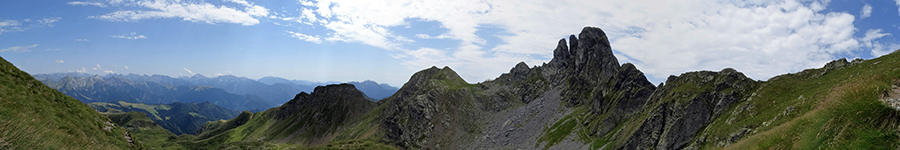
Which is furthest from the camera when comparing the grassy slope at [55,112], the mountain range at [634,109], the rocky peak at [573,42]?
the rocky peak at [573,42]

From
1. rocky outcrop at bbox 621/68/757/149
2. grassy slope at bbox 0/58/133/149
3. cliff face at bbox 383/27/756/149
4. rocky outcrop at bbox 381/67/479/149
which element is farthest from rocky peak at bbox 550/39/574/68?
grassy slope at bbox 0/58/133/149

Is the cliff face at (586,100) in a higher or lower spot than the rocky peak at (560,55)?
lower

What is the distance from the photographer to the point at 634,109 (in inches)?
3713

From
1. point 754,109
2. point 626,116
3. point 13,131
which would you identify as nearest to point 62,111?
point 13,131

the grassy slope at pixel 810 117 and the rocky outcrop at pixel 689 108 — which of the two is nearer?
the grassy slope at pixel 810 117

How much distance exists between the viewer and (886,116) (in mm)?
10359

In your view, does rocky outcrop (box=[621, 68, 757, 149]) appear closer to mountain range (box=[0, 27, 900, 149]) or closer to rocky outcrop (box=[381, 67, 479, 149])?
mountain range (box=[0, 27, 900, 149])

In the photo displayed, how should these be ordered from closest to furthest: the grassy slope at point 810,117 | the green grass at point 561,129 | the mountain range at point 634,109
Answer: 1. the grassy slope at point 810,117
2. the mountain range at point 634,109
3. the green grass at point 561,129

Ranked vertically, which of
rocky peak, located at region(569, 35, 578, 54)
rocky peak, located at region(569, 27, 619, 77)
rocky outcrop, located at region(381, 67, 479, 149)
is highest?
rocky peak, located at region(569, 35, 578, 54)

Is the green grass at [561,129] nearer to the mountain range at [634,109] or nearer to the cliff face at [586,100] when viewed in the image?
the mountain range at [634,109]

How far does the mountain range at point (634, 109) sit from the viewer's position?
12.0m

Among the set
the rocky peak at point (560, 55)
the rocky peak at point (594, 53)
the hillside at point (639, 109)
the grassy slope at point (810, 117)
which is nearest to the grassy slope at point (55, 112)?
the grassy slope at point (810, 117)

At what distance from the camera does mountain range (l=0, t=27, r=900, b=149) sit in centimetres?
1202

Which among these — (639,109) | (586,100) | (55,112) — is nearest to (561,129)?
(586,100)
